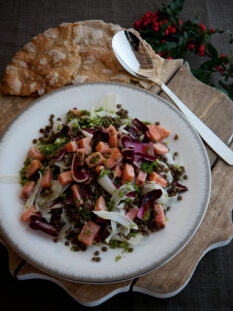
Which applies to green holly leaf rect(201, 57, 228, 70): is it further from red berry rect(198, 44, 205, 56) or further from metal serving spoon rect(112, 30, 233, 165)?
metal serving spoon rect(112, 30, 233, 165)

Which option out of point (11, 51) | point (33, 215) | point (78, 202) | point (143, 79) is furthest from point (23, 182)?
point (11, 51)

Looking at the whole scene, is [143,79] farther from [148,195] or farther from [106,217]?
[106,217]

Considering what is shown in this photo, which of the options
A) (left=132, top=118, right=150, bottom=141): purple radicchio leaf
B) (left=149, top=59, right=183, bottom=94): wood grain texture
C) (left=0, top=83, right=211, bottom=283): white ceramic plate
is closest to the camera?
(left=0, top=83, right=211, bottom=283): white ceramic plate

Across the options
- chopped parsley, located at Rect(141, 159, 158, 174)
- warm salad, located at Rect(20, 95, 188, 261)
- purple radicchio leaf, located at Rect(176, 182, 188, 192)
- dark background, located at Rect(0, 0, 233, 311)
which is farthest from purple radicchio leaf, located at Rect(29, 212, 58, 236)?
purple radicchio leaf, located at Rect(176, 182, 188, 192)

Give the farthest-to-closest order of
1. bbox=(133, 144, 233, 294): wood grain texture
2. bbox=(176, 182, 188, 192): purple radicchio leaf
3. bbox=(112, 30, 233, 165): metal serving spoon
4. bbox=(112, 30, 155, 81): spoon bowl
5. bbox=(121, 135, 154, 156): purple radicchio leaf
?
bbox=(112, 30, 155, 81): spoon bowl → bbox=(112, 30, 233, 165): metal serving spoon → bbox=(176, 182, 188, 192): purple radicchio leaf → bbox=(121, 135, 154, 156): purple radicchio leaf → bbox=(133, 144, 233, 294): wood grain texture

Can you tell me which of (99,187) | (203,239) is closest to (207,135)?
(203,239)

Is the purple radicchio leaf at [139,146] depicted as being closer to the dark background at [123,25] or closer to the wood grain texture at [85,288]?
the wood grain texture at [85,288]
